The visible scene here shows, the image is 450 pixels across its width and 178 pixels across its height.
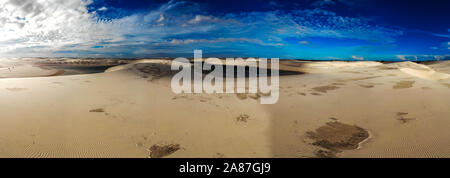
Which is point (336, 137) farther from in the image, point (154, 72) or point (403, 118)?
point (154, 72)

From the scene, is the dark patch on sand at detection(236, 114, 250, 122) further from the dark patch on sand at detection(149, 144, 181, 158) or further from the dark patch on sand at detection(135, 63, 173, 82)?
the dark patch on sand at detection(135, 63, 173, 82)

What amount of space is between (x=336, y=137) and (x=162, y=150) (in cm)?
390

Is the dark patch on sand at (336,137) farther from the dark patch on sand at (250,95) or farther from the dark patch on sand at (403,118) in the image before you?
the dark patch on sand at (250,95)

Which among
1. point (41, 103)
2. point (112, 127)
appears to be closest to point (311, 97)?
point (112, 127)

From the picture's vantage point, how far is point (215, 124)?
17.9ft

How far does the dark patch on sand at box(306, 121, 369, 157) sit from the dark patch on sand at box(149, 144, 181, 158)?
9.25ft

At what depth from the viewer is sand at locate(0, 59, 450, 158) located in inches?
157

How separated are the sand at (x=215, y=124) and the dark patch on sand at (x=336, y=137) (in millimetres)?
22

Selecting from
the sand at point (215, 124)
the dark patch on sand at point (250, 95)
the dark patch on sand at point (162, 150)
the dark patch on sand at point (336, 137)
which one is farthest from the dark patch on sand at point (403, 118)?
the dark patch on sand at point (162, 150)

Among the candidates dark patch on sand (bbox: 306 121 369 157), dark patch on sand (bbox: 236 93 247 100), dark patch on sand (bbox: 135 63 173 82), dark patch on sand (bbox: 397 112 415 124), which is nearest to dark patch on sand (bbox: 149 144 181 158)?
dark patch on sand (bbox: 306 121 369 157)

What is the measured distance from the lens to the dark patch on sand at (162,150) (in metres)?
3.82

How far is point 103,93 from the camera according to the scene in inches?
315
